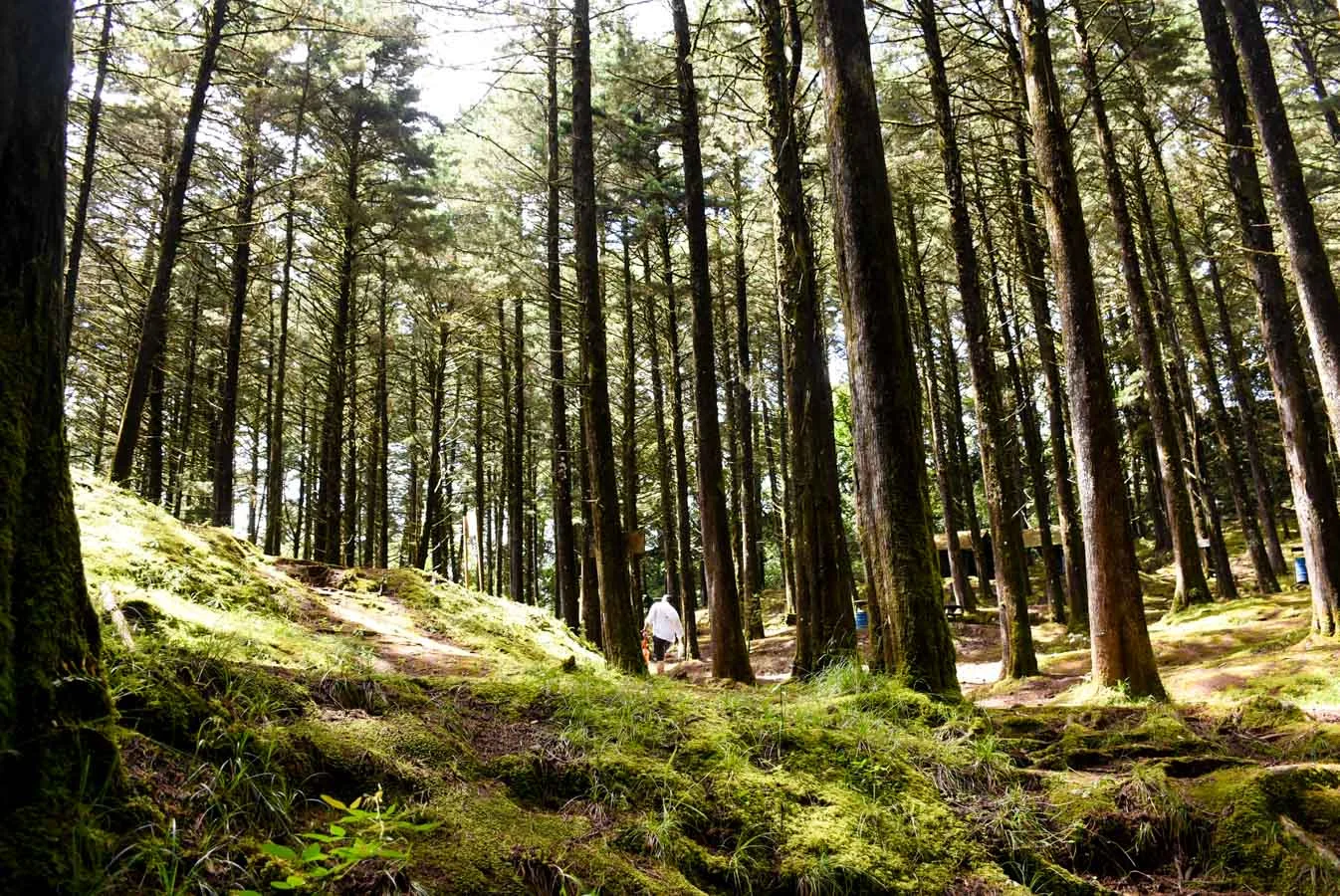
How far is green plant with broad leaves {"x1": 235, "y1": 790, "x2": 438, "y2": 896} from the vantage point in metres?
2.00

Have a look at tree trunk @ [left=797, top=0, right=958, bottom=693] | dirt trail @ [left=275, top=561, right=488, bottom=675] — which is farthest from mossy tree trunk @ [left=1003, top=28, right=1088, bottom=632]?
dirt trail @ [left=275, top=561, right=488, bottom=675]

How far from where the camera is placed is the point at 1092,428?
7.45 meters

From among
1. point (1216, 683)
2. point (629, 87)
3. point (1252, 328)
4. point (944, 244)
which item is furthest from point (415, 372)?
point (1252, 328)

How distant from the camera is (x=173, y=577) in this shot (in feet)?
20.3

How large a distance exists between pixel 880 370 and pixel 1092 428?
3.57 m

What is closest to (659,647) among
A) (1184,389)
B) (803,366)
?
(803,366)

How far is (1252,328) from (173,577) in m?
31.5

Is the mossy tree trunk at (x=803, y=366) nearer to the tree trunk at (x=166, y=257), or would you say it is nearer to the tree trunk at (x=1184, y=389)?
the tree trunk at (x=166, y=257)

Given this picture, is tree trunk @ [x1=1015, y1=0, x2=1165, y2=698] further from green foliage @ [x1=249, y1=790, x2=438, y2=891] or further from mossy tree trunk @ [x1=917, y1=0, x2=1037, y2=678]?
green foliage @ [x1=249, y1=790, x2=438, y2=891]

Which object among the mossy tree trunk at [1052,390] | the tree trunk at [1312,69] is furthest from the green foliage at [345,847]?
the tree trunk at [1312,69]

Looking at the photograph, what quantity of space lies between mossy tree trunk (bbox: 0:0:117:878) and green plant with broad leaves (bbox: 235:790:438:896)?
57 centimetres

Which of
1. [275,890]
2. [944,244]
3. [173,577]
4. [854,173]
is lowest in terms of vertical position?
[275,890]

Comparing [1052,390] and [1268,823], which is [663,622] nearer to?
[1052,390]

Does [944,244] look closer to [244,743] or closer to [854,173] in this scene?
[854,173]
